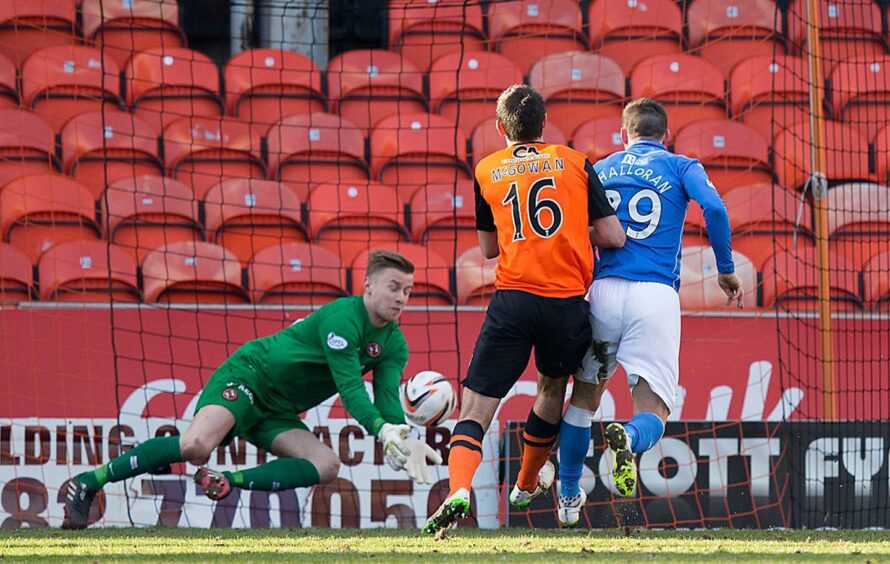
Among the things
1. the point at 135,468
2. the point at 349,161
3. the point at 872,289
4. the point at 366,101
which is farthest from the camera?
the point at 366,101

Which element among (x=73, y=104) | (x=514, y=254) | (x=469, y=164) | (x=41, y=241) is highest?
(x=73, y=104)

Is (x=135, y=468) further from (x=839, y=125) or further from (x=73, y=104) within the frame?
(x=839, y=125)

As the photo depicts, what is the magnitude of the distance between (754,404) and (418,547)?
3488mm

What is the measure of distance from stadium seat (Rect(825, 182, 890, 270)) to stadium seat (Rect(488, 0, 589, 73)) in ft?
9.14

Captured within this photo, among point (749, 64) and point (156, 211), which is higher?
→ point (749, 64)

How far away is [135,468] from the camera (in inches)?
243

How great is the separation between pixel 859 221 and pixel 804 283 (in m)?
0.90

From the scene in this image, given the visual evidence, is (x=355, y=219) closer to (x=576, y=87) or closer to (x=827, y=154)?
(x=576, y=87)

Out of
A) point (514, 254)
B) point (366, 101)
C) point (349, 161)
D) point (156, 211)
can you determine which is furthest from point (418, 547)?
point (366, 101)

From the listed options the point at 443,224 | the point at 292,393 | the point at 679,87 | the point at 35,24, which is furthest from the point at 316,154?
the point at 292,393

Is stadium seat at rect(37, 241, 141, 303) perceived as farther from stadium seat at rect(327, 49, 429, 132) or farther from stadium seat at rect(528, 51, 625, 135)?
stadium seat at rect(528, 51, 625, 135)

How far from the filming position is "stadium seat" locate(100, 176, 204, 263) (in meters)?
8.83

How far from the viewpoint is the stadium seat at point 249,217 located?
9.03m

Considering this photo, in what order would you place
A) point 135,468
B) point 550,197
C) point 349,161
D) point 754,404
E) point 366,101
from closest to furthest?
point 550,197 → point 135,468 → point 754,404 → point 349,161 → point 366,101
